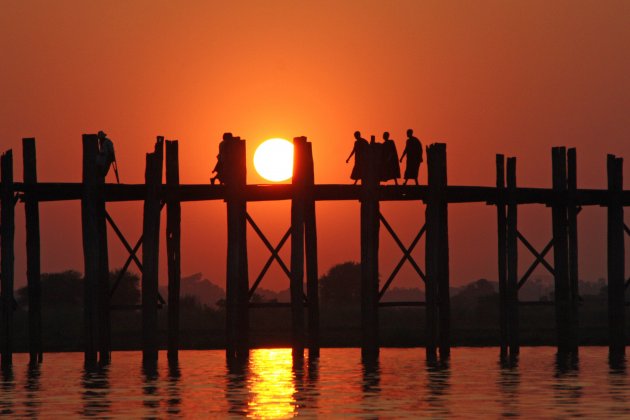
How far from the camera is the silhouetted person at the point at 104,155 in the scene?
32750 millimetres

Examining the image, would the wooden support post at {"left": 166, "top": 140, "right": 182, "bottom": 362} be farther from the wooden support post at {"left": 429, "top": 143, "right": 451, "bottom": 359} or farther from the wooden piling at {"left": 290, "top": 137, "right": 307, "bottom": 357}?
the wooden support post at {"left": 429, "top": 143, "right": 451, "bottom": 359}

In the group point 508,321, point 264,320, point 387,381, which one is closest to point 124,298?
point 264,320

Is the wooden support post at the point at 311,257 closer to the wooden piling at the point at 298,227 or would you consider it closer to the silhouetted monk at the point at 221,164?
the wooden piling at the point at 298,227

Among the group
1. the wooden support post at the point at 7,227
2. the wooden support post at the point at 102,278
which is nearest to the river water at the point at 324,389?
the wooden support post at the point at 102,278

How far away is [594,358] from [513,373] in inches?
214

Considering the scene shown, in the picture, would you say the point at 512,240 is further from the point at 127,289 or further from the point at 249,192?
the point at 127,289

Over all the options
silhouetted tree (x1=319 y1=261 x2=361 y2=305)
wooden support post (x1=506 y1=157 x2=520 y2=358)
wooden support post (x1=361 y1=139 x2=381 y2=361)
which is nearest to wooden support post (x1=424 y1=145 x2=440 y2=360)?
wooden support post (x1=361 y1=139 x2=381 y2=361)

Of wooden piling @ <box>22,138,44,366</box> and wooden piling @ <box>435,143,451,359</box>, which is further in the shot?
wooden piling @ <box>435,143,451,359</box>

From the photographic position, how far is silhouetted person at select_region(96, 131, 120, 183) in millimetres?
32750

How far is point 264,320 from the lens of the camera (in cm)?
6712

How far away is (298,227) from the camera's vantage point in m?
31.7

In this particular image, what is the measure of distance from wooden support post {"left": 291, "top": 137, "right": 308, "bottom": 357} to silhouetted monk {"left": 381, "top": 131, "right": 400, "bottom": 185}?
5.25 feet

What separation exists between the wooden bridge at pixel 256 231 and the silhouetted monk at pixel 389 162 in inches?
9.8

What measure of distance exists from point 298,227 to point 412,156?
9.57ft
